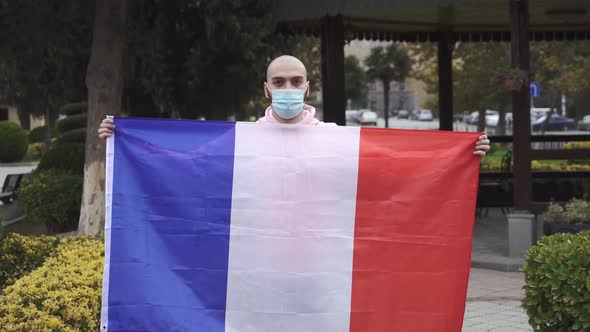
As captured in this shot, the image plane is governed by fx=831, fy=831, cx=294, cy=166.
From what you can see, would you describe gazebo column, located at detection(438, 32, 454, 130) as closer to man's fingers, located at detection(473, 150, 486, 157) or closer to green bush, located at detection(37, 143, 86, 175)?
green bush, located at detection(37, 143, 86, 175)

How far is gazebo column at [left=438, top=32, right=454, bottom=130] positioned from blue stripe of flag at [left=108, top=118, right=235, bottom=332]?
472 inches

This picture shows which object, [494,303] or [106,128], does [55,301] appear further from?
[494,303]

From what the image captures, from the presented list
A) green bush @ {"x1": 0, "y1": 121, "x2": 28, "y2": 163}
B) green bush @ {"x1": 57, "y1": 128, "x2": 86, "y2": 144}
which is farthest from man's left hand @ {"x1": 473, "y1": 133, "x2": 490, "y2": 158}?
green bush @ {"x1": 0, "y1": 121, "x2": 28, "y2": 163}

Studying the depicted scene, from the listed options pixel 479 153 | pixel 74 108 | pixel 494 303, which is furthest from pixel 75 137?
pixel 479 153

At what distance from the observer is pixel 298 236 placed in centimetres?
414

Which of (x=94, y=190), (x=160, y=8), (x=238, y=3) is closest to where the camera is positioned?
(x=94, y=190)

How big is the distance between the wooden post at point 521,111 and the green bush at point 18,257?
244 inches

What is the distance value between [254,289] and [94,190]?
6.70 m

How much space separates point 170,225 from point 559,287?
87.7 inches

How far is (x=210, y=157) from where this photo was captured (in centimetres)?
427

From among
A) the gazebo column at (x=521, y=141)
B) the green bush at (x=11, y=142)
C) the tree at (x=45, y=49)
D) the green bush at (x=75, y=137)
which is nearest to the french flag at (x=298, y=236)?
the gazebo column at (x=521, y=141)

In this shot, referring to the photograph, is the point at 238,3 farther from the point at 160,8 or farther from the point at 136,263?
the point at 136,263

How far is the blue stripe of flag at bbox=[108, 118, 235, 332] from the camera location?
13.6ft

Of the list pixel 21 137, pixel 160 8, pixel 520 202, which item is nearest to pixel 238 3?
pixel 160 8
